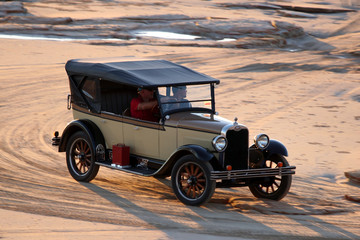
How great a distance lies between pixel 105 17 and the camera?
116 feet

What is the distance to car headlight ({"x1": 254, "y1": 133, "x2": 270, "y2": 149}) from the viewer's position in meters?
8.92

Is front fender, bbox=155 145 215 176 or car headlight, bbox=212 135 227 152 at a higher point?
car headlight, bbox=212 135 227 152

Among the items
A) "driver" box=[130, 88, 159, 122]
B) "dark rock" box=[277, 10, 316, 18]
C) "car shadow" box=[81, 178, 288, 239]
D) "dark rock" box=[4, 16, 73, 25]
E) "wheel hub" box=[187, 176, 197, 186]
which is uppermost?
"dark rock" box=[277, 10, 316, 18]

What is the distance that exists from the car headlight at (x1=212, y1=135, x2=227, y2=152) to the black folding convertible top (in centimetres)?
120

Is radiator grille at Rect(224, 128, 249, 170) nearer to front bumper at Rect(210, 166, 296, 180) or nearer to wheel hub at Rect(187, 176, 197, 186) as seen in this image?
front bumper at Rect(210, 166, 296, 180)

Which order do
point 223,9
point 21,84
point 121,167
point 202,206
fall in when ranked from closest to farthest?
1. point 202,206
2. point 121,167
3. point 21,84
4. point 223,9

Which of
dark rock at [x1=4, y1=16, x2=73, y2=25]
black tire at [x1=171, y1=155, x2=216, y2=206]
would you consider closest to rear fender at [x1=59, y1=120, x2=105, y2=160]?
black tire at [x1=171, y1=155, x2=216, y2=206]

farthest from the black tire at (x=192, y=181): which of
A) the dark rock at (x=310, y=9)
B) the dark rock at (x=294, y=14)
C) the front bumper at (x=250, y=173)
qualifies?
the dark rock at (x=310, y=9)

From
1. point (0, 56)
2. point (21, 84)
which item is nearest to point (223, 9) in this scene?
point (0, 56)

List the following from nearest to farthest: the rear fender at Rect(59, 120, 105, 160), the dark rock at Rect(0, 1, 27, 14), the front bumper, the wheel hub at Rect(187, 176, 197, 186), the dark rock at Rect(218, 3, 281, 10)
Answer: the front bumper
the wheel hub at Rect(187, 176, 197, 186)
the rear fender at Rect(59, 120, 105, 160)
the dark rock at Rect(0, 1, 27, 14)
the dark rock at Rect(218, 3, 281, 10)

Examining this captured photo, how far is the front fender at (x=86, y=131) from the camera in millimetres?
9727

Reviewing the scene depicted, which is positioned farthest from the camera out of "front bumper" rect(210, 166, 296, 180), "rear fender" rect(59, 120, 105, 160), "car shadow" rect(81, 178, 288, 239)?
"rear fender" rect(59, 120, 105, 160)

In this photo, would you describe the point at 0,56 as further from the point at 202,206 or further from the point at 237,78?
the point at 202,206

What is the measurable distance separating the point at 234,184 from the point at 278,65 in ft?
53.0
